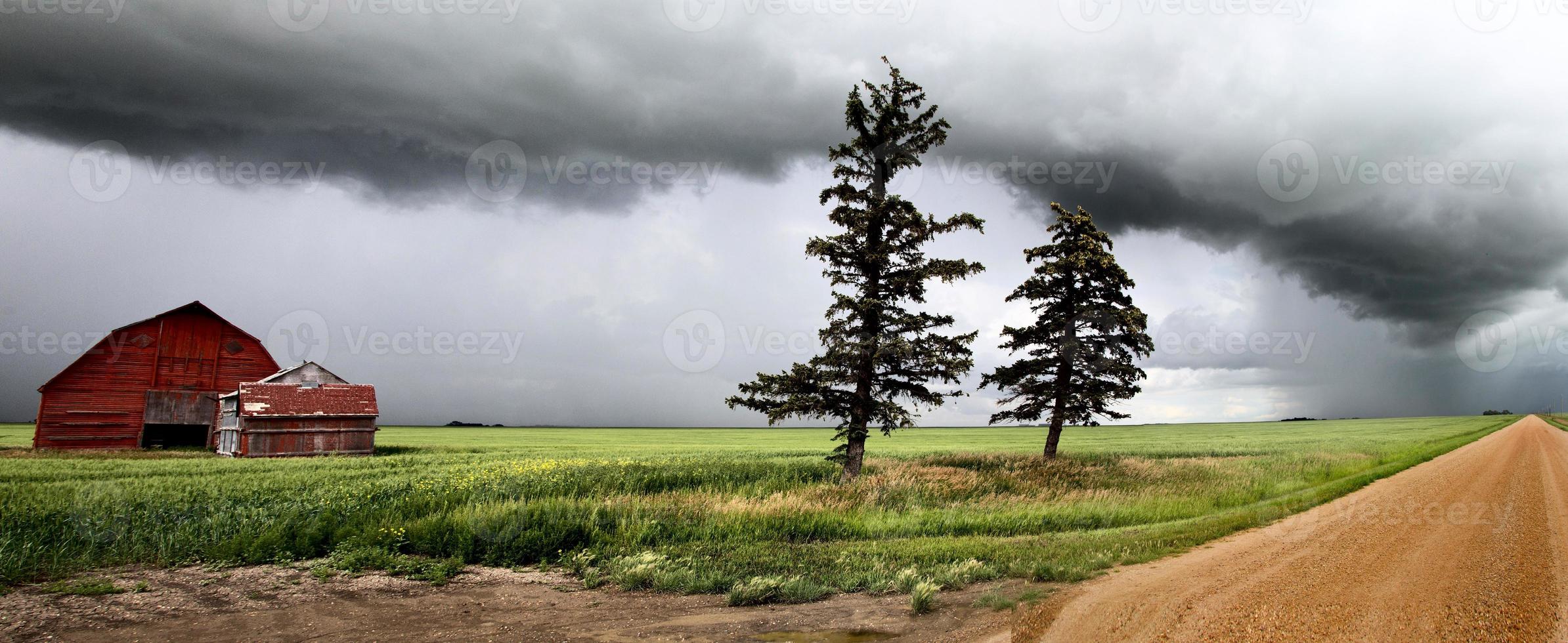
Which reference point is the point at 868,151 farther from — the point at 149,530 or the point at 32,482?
the point at 32,482

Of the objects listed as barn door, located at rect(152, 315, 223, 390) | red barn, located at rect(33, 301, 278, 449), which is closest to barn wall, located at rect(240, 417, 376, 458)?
red barn, located at rect(33, 301, 278, 449)

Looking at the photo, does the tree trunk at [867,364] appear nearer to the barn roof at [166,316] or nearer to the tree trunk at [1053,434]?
the tree trunk at [1053,434]

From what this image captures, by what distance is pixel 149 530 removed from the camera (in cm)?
1080

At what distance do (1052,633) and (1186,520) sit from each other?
9490 millimetres

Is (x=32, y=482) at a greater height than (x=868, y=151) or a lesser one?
lesser

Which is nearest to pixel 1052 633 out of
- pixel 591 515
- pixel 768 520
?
pixel 768 520

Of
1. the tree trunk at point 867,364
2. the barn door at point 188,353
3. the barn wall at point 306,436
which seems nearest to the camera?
the tree trunk at point 867,364

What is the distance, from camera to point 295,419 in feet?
121

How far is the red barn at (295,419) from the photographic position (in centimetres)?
3569

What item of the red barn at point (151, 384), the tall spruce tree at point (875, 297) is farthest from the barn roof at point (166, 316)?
the tall spruce tree at point (875, 297)

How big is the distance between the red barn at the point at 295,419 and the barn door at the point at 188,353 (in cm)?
355

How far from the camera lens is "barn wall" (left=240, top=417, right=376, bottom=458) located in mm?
35438

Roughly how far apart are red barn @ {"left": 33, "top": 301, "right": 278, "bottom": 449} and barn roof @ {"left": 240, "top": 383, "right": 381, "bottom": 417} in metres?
7.12

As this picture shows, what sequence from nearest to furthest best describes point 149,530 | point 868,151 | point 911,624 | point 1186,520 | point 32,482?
1. point 911,624
2. point 149,530
3. point 1186,520
4. point 32,482
5. point 868,151
